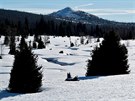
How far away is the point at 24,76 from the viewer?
2894 cm

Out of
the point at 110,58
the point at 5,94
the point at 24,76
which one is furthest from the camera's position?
the point at 110,58

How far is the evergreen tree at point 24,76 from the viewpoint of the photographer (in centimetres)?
2889

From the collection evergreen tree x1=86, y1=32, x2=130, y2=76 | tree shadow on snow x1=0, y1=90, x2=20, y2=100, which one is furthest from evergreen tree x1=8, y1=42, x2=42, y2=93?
evergreen tree x1=86, y1=32, x2=130, y2=76

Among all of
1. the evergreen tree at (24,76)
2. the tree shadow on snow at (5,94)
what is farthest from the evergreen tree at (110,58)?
the tree shadow on snow at (5,94)

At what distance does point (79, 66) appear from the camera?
66438 millimetres

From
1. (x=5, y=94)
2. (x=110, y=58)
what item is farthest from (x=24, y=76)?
(x=110, y=58)

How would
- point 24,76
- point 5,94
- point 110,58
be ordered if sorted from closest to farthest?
point 5,94
point 24,76
point 110,58

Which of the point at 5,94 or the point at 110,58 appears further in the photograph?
the point at 110,58

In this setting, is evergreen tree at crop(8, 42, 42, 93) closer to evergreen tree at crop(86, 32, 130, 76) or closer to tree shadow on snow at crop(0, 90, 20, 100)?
tree shadow on snow at crop(0, 90, 20, 100)

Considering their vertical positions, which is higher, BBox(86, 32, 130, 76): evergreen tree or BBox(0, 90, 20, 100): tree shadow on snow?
BBox(86, 32, 130, 76): evergreen tree

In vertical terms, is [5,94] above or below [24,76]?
below

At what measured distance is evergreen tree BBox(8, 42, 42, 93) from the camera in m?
28.9

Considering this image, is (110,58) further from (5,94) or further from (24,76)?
(5,94)

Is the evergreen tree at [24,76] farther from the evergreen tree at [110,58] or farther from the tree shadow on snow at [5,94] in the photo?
the evergreen tree at [110,58]
